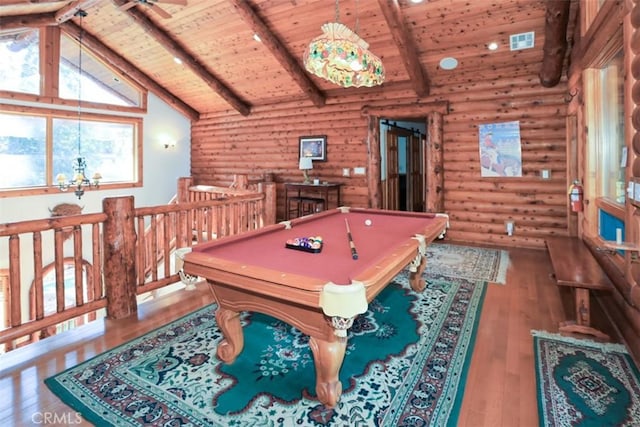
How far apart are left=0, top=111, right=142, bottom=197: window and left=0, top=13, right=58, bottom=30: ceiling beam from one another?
134cm

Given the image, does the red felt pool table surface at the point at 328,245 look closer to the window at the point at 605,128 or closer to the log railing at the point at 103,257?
the log railing at the point at 103,257

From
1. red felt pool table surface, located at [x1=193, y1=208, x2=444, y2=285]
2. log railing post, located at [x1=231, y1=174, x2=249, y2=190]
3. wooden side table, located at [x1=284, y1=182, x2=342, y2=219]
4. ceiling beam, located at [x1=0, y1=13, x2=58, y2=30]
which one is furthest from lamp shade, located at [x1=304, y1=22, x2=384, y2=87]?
ceiling beam, located at [x1=0, y1=13, x2=58, y2=30]

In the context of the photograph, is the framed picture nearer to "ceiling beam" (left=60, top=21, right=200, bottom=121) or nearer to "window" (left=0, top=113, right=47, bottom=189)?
"ceiling beam" (left=60, top=21, right=200, bottom=121)

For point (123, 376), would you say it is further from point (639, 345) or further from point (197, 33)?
point (197, 33)

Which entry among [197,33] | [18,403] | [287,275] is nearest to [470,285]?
[287,275]

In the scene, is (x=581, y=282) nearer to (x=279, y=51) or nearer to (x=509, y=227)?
(x=509, y=227)

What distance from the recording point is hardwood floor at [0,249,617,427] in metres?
1.77

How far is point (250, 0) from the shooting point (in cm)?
486

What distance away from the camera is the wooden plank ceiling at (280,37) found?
4359mm

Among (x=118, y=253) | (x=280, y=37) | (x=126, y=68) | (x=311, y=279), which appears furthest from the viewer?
(x=126, y=68)

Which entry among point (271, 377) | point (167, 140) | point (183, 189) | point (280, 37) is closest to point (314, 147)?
point (280, 37)

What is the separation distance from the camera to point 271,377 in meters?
2.07

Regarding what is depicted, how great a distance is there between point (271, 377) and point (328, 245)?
2.93ft

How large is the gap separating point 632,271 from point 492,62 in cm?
376
